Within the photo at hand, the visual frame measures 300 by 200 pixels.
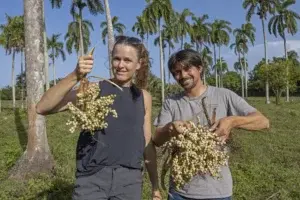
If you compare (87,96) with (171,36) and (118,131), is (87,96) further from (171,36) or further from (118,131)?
(171,36)

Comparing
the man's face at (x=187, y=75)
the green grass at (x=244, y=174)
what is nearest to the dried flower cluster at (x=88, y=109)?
the man's face at (x=187, y=75)

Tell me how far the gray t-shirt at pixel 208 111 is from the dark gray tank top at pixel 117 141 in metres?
0.30

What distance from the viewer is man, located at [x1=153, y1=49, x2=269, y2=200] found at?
10.7 ft

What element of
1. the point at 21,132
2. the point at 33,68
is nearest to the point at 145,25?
the point at 21,132

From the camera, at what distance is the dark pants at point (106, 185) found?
3178mm

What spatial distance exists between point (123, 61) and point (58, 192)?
5294 mm

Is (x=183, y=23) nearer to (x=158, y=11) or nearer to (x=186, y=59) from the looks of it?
(x=158, y=11)

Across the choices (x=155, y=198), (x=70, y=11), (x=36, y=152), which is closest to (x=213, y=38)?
(x=70, y=11)

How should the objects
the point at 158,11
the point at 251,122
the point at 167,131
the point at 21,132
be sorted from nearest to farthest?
the point at 251,122
the point at 167,131
the point at 21,132
the point at 158,11

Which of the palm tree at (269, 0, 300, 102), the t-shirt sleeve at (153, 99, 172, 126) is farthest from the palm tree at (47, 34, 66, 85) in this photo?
the t-shirt sleeve at (153, 99, 172, 126)

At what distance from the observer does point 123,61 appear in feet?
10.7

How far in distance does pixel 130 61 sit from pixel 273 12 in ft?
174

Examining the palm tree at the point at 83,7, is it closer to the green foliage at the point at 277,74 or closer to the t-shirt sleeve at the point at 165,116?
the green foliage at the point at 277,74

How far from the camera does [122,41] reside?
3316 millimetres
